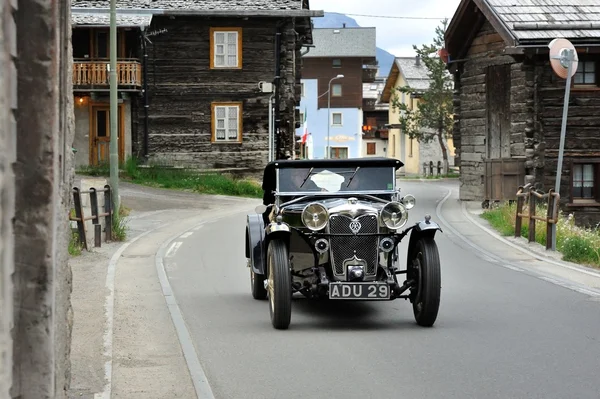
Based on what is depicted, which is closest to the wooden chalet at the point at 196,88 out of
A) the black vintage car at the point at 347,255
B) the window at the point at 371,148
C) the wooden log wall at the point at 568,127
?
the wooden log wall at the point at 568,127

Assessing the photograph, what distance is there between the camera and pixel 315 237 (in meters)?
10.1

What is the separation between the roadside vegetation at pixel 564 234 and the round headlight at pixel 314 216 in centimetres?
815

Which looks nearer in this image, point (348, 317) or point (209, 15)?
point (348, 317)

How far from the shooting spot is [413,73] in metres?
73.9

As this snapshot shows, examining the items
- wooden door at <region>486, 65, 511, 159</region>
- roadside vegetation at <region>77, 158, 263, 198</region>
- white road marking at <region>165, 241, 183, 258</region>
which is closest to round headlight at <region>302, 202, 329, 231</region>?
white road marking at <region>165, 241, 183, 258</region>

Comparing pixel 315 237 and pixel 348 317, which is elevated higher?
pixel 315 237

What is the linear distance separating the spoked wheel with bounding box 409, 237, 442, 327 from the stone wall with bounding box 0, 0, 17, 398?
7.03 metres

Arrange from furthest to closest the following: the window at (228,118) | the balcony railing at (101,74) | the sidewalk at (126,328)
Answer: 1. the window at (228,118)
2. the balcony railing at (101,74)
3. the sidewalk at (126,328)

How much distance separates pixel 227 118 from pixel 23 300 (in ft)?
122

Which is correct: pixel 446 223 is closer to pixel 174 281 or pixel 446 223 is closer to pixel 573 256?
pixel 573 256

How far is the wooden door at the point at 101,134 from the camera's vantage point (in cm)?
4031

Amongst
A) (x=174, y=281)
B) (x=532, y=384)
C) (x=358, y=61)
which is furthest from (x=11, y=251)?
(x=358, y=61)

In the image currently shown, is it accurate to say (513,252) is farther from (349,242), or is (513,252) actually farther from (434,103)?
(434,103)

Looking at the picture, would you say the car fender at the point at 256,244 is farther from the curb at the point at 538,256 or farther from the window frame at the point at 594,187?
the window frame at the point at 594,187
